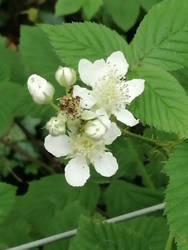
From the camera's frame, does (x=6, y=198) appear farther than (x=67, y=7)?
No

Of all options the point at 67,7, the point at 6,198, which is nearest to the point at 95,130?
the point at 6,198

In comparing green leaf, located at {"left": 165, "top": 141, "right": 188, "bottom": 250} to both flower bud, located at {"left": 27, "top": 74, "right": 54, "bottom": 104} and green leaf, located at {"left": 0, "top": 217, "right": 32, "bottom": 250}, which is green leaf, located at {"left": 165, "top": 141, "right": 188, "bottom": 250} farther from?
green leaf, located at {"left": 0, "top": 217, "right": 32, "bottom": 250}

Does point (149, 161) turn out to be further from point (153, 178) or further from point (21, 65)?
point (21, 65)

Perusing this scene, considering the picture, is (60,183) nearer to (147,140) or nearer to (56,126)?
(147,140)

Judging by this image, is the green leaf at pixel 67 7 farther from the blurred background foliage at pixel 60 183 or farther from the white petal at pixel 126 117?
the white petal at pixel 126 117

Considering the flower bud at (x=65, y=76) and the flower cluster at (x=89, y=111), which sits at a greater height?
the flower bud at (x=65, y=76)

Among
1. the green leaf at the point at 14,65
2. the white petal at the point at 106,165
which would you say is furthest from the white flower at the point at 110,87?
the green leaf at the point at 14,65
